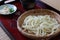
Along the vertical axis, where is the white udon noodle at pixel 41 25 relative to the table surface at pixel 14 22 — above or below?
above

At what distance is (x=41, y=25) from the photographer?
31.5 inches

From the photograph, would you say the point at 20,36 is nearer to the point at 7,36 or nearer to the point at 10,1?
the point at 7,36

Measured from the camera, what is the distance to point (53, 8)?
105 centimetres

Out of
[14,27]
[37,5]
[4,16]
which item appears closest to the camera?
[14,27]

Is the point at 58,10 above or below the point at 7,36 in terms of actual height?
above

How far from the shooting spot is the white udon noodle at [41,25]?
77cm

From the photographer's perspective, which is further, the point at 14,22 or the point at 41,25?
the point at 14,22

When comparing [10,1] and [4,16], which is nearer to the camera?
[4,16]

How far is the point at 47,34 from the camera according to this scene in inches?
29.5

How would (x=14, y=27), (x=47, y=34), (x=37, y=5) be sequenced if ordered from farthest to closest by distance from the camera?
1. (x=37, y=5)
2. (x=14, y=27)
3. (x=47, y=34)

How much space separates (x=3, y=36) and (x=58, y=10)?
471 mm

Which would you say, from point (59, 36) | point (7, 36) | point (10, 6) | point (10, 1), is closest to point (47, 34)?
point (59, 36)

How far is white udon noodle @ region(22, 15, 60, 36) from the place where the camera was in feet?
2.53

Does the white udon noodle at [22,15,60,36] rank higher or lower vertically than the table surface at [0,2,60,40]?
higher
